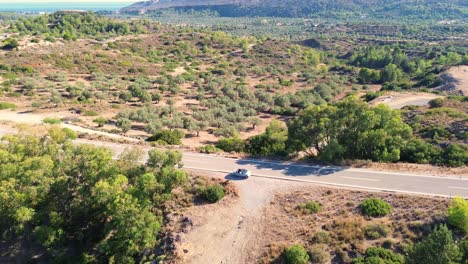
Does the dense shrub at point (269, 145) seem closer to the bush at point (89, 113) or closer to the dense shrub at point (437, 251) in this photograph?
the dense shrub at point (437, 251)

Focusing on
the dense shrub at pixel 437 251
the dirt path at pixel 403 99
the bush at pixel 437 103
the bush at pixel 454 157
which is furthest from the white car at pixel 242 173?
the dirt path at pixel 403 99

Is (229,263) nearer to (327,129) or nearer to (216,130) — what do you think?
(327,129)

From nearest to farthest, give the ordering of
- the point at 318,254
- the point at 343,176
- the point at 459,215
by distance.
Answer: the point at 318,254 < the point at 459,215 < the point at 343,176

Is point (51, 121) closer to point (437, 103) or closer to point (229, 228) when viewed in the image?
point (229, 228)

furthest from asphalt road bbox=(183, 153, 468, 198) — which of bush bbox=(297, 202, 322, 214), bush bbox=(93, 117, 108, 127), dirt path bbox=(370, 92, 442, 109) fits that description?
dirt path bbox=(370, 92, 442, 109)

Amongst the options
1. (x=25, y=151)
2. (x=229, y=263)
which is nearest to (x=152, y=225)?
(x=229, y=263)

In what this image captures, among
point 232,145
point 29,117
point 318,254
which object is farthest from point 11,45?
point 318,254
